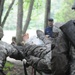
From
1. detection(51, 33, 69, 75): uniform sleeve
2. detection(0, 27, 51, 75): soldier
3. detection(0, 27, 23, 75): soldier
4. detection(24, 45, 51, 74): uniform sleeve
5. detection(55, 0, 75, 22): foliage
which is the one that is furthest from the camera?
detection(55, 0, 75, 22): foliage

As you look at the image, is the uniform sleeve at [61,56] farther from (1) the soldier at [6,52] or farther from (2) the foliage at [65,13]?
(2) the foliage at [65,13]

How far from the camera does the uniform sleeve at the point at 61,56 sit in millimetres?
3674

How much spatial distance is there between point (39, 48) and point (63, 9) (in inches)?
1100

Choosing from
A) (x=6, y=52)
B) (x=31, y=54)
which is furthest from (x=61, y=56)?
(x=31, y=54)

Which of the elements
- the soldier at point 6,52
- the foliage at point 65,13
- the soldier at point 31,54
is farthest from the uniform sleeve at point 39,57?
the foliage at point 65,13

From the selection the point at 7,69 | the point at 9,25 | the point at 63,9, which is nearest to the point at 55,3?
the point at 63,9

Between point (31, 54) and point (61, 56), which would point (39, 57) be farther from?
point (61, 56)

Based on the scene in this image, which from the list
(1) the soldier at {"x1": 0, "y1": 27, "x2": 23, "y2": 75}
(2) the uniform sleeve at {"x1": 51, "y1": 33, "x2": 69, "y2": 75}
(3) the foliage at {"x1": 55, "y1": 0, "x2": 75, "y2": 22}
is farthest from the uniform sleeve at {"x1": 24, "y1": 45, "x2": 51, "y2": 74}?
(3) the foliage at {"x1": 55, "y1": 0, "x2": 75, "y2": 22}

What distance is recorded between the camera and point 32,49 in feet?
19.2

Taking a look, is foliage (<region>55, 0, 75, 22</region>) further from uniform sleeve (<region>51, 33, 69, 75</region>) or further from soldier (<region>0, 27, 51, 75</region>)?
uniform sleeve (<region>51, 33, 69, 75</region>)

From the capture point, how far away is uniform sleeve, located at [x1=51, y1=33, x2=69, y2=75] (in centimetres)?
367

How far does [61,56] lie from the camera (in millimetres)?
3691

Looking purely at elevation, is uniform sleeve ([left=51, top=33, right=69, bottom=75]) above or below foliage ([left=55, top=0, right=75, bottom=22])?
above

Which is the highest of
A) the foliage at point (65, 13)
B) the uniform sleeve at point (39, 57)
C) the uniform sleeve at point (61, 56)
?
→ the uniform sleeve at point (61, 56)
